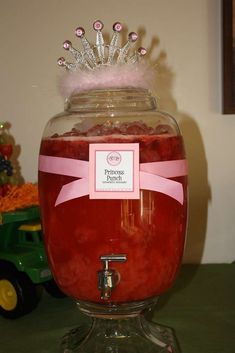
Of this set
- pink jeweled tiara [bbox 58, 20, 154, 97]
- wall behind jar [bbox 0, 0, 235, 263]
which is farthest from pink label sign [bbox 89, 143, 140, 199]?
wall behind jar [bbox 0, 0, 235, 263]

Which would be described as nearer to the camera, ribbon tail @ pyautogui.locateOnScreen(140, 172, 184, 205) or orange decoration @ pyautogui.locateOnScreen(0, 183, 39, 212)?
ribbon tail @ pyautogui.locateOnScreen(140, 172, 184, 205)

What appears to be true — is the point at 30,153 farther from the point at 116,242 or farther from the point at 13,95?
the point at 116,242

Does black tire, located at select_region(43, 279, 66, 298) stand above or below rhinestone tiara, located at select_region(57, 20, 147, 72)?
below

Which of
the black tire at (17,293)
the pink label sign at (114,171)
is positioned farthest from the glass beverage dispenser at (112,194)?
the black tire at (17,293)

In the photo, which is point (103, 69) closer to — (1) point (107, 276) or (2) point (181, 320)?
(1) point (107, 276)

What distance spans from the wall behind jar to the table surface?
19cm

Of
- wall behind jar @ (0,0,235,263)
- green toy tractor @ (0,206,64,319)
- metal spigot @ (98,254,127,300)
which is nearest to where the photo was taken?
metal spigot @ (98,254,127,300)

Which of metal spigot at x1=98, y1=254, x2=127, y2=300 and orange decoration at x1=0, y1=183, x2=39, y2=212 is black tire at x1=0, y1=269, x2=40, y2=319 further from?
metal spigot at x1=98, y1=254, x2=127, y2=300

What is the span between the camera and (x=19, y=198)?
86 cm

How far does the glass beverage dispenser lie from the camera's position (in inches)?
23.5

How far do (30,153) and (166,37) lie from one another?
15.9 inches

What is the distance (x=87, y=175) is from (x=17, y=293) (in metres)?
0.31

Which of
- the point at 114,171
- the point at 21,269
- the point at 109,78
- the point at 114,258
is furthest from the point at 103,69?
the point at 21,269

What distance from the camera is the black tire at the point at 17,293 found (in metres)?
0.78
